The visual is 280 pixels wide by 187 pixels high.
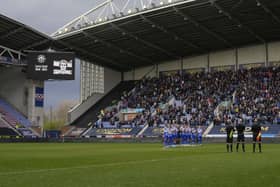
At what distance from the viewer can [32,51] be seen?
64.4 metres

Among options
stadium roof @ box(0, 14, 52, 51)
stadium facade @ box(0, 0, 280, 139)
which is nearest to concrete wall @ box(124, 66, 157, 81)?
stadium facade @ box(0, 0, 280, 139)

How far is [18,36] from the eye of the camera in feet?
205

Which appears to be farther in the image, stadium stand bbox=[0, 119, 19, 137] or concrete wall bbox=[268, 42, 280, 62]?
concrete wall bbox=[268, 42, 280, 62]

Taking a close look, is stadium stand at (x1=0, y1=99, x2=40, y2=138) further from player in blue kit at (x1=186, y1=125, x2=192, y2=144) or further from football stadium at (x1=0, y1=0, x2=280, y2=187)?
player in blue kit at (x1=186, y1=125, x2=192, y2=144)

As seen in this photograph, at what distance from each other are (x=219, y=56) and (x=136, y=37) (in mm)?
15183

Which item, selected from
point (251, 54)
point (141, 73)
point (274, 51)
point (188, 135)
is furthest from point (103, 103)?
point (188, 135)

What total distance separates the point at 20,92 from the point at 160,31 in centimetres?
2496

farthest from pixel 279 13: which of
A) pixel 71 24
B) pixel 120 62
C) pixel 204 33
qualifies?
pixel 120 62

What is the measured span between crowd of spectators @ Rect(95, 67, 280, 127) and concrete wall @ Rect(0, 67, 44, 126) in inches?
406

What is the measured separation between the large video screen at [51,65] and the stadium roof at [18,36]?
204cm

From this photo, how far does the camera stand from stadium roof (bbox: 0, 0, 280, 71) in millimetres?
51719

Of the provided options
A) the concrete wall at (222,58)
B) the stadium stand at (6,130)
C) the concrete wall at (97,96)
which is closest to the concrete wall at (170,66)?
the concrete wall at (222,58)

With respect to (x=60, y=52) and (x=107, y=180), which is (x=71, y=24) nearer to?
(x=60, y=52)

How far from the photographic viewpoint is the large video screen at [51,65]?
63375 mm
